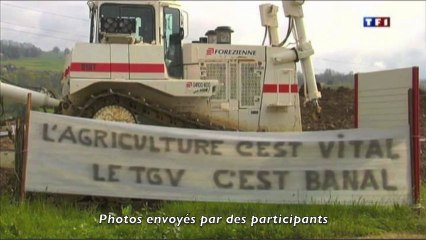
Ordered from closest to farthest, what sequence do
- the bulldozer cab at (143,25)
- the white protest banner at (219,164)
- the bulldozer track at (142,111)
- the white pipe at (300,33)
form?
the white protest banner at (219,164) < the bulldozer track at (142,111) < the bulldozer cab at (143,25) < the white pipe at (300,33)

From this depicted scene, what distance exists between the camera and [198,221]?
8.43 meters

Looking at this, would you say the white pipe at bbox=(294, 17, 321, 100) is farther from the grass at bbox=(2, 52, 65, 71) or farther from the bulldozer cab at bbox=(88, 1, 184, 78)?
the grass at bbox=(2, 52, 65, 71)

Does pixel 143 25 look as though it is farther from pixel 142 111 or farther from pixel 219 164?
pixel 219 164

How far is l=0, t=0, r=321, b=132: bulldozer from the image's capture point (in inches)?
462

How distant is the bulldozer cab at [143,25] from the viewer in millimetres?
12031

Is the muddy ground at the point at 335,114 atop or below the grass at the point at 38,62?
below

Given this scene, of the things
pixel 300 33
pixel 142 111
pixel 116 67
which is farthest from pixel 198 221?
pixel 300 33

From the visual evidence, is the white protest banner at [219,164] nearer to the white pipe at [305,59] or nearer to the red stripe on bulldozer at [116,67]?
the red stripe on bulldozer at [116,67]

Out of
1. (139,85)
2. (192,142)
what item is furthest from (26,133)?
(139,85)

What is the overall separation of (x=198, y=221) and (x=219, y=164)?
40.8 inches

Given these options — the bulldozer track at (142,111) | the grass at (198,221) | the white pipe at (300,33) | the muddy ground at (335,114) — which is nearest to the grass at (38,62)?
the muddy ground at (335,114)

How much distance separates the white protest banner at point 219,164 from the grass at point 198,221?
0.64 ft

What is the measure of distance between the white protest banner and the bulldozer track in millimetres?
2536

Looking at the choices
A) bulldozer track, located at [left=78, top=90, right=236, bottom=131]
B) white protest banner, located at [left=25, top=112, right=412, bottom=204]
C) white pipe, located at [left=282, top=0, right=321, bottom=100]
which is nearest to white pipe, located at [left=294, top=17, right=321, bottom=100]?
white pipe, located at [left=282, top=0, right=321, bottom=100]
